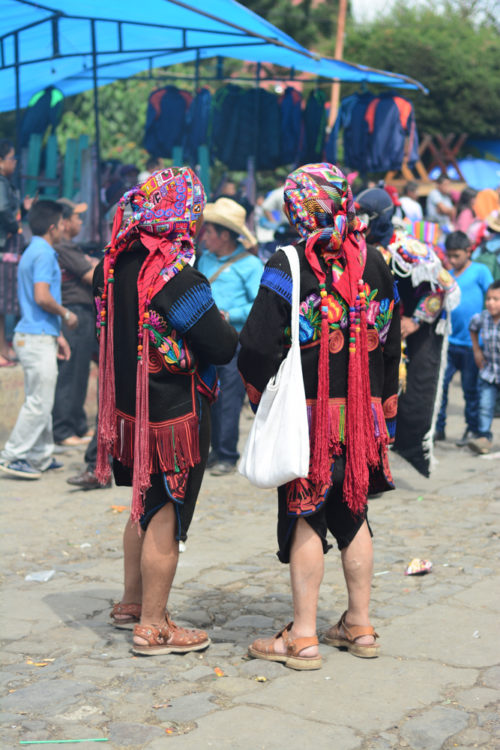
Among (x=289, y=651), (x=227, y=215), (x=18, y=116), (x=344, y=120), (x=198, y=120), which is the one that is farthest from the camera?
(x=344, y=120)

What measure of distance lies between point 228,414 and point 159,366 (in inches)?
152

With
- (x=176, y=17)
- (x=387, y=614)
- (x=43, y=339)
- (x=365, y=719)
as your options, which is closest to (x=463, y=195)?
(x=176, y=17)

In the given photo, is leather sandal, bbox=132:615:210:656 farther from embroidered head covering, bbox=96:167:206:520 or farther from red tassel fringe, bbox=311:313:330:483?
red tassel fringe, bbox=311:313:330:483

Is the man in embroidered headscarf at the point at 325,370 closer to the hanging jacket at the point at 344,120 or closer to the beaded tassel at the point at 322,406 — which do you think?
the beaded tassel at the point at 322,406

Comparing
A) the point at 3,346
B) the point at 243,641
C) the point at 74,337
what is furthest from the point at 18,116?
the point at 243,641

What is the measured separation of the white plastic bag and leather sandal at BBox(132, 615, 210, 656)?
2.49ft

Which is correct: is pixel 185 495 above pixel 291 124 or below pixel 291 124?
below

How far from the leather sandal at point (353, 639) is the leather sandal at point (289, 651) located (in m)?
0.20

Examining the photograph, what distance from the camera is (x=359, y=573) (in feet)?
13.3

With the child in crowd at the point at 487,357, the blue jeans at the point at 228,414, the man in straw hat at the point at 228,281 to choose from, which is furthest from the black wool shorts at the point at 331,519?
the child in crowd at the point at 487,357

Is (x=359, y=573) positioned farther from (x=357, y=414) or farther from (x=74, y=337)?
(x=74, y=337)

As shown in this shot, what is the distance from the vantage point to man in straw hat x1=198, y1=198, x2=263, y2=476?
7.51 meters

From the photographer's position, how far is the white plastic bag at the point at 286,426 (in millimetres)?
3793

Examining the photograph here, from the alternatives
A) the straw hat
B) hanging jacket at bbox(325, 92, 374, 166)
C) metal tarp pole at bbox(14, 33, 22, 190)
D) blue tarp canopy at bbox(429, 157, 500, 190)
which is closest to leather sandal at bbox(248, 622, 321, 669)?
the straw hat
